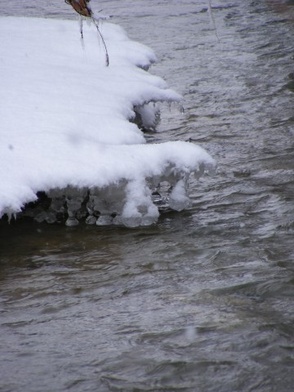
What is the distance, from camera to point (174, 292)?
4.21 meters

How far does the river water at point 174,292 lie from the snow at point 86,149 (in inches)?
7.6

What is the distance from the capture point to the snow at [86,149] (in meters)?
→ 5.08

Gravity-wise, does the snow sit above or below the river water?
above

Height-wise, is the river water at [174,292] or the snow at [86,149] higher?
the snow at [86,149]

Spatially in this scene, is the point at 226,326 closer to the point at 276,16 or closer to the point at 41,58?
the point at 41,58

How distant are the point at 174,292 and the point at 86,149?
5.00ft

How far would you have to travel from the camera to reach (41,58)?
843cm

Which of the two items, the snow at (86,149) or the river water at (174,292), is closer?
the river water at (174,292)

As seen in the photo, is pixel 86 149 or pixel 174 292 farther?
pixel 86 149

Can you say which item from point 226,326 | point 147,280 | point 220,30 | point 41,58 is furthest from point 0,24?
point 226,326

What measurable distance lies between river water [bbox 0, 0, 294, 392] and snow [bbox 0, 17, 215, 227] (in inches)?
7.6

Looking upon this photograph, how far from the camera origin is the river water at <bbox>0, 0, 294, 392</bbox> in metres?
3.50

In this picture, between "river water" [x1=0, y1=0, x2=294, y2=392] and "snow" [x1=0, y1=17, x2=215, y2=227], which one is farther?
"snow" [x1=0, y1=17, x2=215, y2=227]

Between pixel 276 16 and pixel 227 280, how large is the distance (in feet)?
34.3
